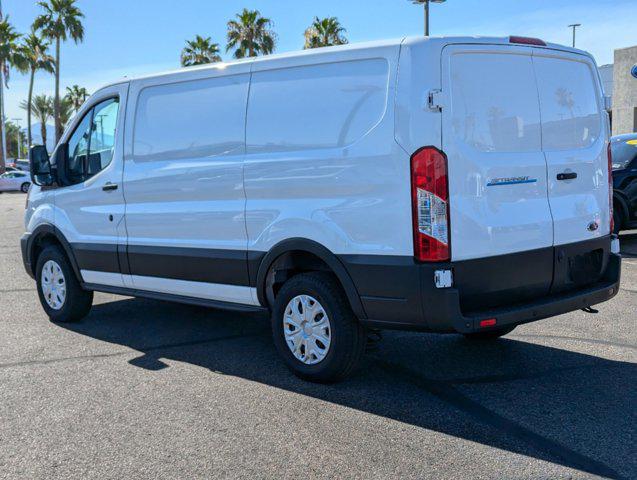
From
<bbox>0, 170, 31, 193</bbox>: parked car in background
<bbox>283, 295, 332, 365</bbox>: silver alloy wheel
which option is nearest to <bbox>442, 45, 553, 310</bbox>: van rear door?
<bbox>283, 295, 332, 365</bbox>: silver alloy wheel

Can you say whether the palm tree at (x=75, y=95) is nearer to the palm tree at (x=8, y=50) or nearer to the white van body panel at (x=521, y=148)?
the palm tree at (x=8, y=50)

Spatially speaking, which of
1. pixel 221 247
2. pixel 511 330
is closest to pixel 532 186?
pixel 511 330

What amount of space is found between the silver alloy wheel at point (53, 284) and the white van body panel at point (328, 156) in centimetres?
269

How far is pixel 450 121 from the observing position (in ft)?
14.1

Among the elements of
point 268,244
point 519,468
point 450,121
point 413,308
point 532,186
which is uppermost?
point 450,121

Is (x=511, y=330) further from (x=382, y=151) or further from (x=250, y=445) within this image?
(x=250, y=445)

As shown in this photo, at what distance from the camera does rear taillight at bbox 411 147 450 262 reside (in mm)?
4234

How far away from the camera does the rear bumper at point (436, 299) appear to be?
426 centimetres

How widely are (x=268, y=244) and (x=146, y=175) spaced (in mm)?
1485

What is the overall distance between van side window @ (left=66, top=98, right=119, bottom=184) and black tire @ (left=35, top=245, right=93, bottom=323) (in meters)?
0.77

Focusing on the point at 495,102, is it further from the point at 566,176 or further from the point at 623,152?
the point at 623,152

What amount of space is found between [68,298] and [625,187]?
8.05 metres

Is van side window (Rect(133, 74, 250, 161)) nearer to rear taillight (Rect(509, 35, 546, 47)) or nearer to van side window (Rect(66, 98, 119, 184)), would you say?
van side window (Rect(66, 98, 119, 184))

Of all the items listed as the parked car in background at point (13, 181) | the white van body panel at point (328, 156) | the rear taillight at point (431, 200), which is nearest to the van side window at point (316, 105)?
the white van body panel at point (328, 156)
